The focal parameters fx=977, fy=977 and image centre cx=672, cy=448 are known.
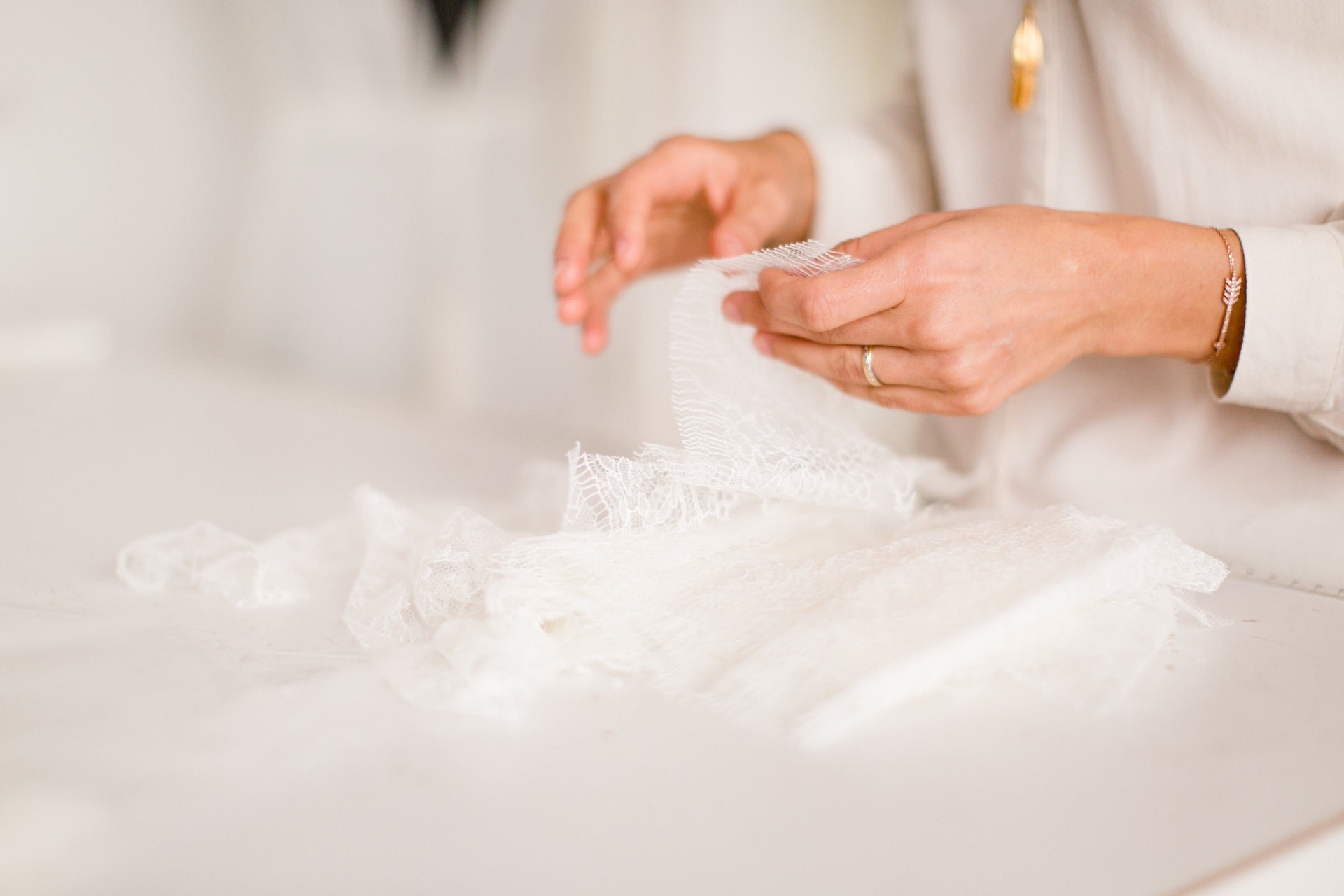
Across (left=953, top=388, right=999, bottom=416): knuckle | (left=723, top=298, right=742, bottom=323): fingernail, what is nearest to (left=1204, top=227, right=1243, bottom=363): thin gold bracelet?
(left=953, top=388, right=999, bottom=416): knuckle

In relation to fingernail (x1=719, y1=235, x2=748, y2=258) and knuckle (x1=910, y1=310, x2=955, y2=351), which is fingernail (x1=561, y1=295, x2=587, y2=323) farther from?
knuckle (x1=910, y1=310, x2=955, y2=351)

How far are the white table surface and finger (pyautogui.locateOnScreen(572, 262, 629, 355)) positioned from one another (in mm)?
327

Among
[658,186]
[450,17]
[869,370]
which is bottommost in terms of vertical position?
[869,370]

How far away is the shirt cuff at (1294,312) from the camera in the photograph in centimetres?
54

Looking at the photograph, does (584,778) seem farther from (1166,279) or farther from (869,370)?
(1166,279)

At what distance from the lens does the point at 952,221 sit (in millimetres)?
524

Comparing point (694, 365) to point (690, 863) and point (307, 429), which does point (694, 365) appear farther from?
point (307, 429)

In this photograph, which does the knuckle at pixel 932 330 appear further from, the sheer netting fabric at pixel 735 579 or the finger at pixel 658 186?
the finger at pixel 658 186

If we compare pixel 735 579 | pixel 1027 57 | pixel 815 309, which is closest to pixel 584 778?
pixel 735 579

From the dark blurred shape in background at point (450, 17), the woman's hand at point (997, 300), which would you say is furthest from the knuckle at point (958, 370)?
the dark blurred shape in background at point (450, 17)

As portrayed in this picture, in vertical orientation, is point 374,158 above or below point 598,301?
above

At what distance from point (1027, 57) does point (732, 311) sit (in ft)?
1.01

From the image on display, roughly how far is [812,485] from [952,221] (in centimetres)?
16

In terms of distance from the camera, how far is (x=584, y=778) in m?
0.34
